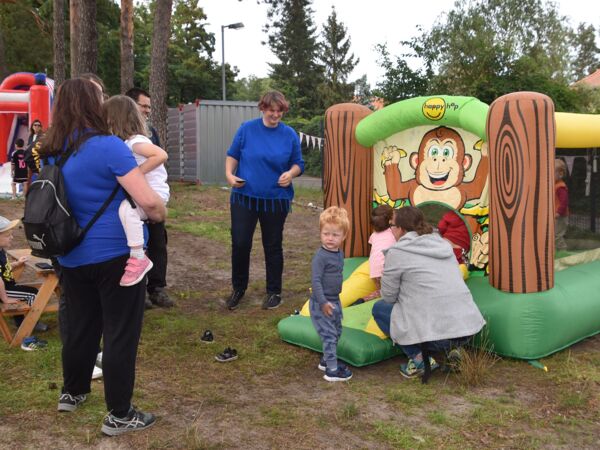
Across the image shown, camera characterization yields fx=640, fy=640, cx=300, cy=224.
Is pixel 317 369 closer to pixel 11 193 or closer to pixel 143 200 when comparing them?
pixel 143 200

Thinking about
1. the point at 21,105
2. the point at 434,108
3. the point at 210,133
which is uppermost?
the point at 21,105

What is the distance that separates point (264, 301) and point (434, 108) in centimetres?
224

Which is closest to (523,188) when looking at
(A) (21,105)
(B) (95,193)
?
(B) (95,193)

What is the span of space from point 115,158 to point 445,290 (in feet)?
6.96

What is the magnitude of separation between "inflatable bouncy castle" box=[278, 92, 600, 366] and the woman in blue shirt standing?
0.49m

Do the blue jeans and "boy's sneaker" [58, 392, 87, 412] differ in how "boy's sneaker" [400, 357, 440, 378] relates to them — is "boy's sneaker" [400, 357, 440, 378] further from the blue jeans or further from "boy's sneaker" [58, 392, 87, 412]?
"boy's sneaker" [58, 392, 87, 412]

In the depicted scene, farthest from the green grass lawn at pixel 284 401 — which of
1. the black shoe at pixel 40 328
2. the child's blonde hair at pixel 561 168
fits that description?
the child's blonde hair at pixel 561 168

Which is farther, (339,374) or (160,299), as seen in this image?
(160,299)

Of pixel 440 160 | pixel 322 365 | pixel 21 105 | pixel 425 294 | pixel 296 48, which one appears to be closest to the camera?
pixel 425 294

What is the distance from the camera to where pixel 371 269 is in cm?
521

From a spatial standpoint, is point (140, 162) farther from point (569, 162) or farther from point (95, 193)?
point (569, 162)

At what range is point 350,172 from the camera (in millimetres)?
5793

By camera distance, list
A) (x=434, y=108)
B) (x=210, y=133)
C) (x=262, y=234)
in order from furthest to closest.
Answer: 1. (x=210, y=133)
2. (x=262, y=234)
3. (x=434, y=108)

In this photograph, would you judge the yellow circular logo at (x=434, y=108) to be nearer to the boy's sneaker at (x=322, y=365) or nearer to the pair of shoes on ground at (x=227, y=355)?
the boy's sneaker at (x=322, y=365)
